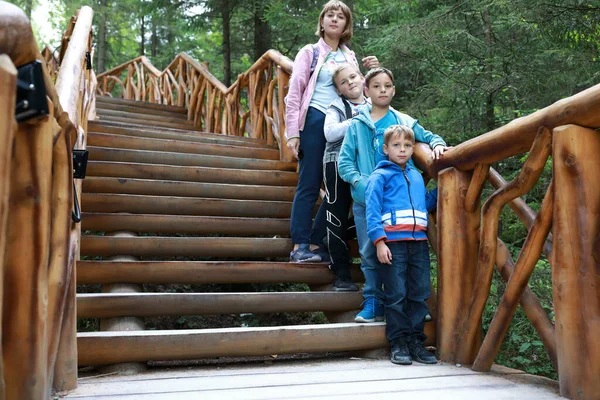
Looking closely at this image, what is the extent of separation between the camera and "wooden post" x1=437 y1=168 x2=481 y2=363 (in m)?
2.88

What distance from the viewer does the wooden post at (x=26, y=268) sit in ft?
5.36

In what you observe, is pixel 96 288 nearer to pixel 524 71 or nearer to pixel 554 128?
pixel 554 128

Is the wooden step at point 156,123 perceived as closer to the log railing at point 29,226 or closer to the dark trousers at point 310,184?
the dark trousers at point 310,184

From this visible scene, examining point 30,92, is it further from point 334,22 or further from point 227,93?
point 227,93

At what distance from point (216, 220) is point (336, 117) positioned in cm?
120

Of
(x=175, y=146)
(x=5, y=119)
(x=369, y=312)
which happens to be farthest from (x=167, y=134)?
(x=5, y=119)

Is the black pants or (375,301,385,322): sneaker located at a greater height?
the black pants

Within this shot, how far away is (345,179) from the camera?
3.38 metres

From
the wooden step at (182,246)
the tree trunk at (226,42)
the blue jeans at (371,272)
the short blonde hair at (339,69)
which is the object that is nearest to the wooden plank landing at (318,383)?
the blue jeans at (371,272)

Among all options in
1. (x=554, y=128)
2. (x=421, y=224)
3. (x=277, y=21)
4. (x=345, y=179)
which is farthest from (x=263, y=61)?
(x=554, y=128)

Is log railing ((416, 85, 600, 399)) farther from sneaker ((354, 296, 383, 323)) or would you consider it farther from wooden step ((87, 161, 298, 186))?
wooden step ((87, 161, 298, 186))

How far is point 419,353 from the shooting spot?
9.57 ft

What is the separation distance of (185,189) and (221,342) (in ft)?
7.17

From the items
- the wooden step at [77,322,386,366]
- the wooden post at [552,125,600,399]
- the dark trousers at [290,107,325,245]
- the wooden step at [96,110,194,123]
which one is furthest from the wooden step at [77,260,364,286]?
the wooden step at [96,110,194,123]
